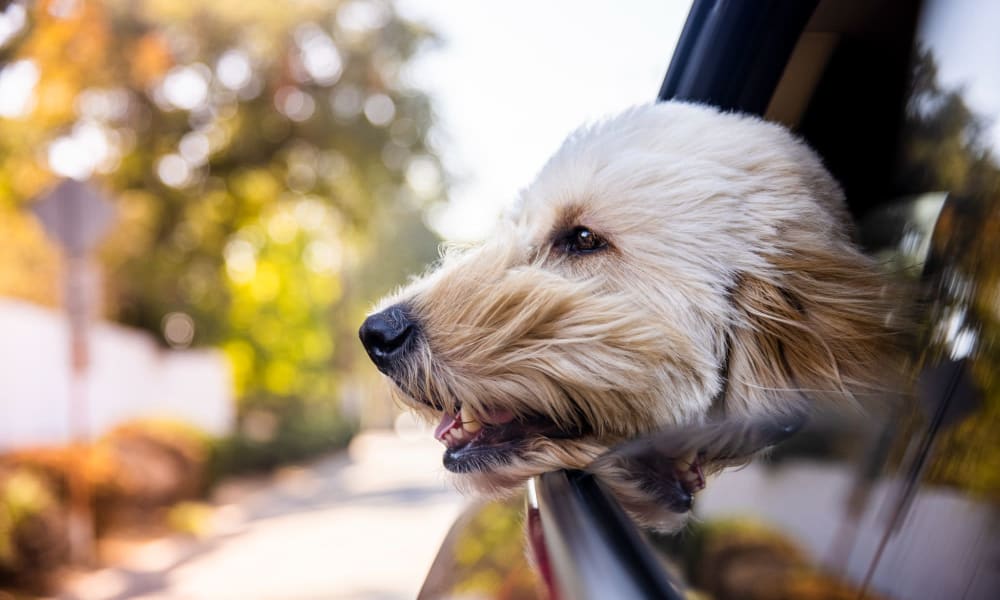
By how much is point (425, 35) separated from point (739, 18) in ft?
22.5

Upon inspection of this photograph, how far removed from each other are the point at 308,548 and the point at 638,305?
7.34 metres

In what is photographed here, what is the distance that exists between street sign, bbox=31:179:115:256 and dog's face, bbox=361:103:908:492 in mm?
8748

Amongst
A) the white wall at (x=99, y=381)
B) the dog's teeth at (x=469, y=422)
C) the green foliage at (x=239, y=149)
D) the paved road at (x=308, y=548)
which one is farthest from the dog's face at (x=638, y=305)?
the white wall at (x=99, y=381)

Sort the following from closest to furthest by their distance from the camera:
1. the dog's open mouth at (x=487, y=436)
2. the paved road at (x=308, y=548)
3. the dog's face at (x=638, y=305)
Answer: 1. the dog's face at (x=638, y=305)
2. the dog's open mouth at (x=487, y=436)
3. the paved road at (x=308, y=548)

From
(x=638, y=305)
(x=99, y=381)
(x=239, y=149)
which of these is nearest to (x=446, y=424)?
(x=638, y=305)

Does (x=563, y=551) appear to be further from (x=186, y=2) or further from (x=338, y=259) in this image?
(x=186, y=2)

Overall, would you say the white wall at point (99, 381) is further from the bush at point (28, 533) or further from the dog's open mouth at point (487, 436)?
the dog's open mouth at point (487, 436)

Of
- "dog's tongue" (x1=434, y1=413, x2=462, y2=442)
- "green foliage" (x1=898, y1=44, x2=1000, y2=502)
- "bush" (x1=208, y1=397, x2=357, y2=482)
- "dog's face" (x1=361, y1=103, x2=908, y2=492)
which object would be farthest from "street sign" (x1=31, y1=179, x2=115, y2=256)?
"green foliage" (x1=898, y1=44, x2=1000, y2=502)

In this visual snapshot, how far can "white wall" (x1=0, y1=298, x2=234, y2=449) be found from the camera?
12.2 meters

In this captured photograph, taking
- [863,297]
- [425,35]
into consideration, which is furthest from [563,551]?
[425,35]

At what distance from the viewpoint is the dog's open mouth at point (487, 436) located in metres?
1.13

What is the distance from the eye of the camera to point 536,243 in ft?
4.67

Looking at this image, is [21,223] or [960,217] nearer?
[960,217]

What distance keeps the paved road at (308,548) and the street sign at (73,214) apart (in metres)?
3.66
